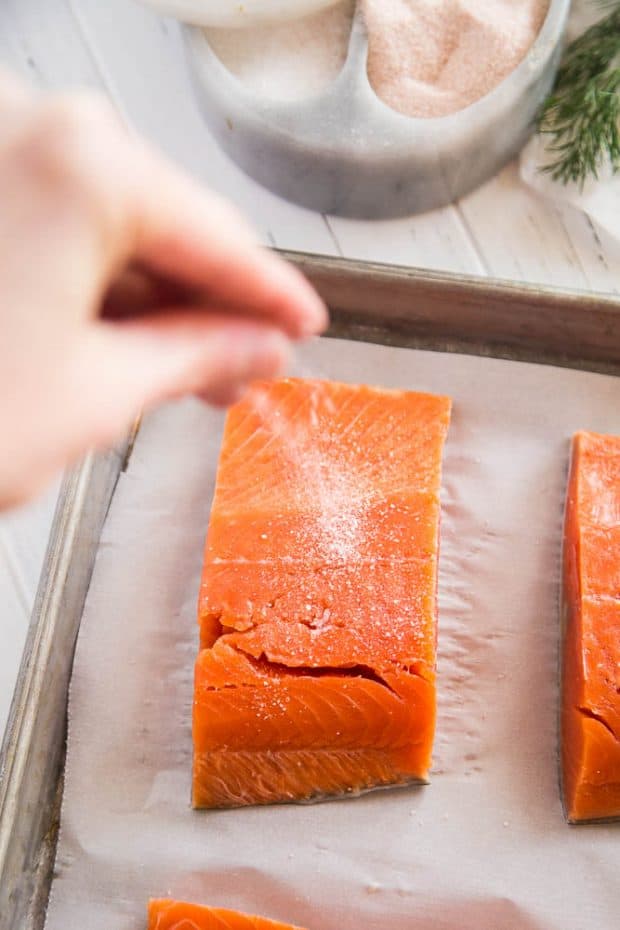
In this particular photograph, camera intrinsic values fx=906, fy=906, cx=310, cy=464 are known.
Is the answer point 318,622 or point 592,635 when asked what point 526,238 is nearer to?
point 592,635

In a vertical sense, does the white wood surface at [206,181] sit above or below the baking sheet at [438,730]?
above

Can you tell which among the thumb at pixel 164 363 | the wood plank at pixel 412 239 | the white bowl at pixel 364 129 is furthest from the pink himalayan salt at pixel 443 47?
the thumb at pixel 164 363

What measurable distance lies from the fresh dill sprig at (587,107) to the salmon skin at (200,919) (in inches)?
65.9

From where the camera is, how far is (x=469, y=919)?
5.39 feet

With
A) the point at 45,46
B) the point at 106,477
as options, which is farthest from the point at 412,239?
the point at 45,46

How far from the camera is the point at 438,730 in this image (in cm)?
177

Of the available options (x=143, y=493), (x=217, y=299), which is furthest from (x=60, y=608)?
(x=217, y=299)

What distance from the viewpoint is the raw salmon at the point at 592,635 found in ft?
5.44

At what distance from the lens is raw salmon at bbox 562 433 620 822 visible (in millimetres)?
1658

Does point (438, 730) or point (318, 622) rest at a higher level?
point (318, 622)

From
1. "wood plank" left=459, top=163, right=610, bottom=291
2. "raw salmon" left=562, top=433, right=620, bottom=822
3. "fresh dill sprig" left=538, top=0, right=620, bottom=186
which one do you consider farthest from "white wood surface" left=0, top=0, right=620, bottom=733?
"raw salmon" left=562, top=433, right=620, bottom=822

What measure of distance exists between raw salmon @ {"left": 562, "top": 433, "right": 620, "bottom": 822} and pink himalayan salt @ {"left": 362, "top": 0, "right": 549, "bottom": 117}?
785mm

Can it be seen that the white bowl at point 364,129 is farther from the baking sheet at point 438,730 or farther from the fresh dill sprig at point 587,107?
the baking sheet at point 438,730

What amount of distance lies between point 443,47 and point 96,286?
153 cm
